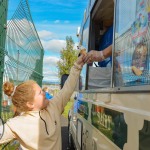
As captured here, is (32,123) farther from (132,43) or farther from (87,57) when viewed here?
(132,43)

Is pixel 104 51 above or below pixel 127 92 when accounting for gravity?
above

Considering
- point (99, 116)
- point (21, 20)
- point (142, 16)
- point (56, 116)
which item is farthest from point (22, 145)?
point (21, 20)

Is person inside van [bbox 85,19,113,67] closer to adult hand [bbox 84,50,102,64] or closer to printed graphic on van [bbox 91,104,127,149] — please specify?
adult hand [bbox 84,50,102,64]

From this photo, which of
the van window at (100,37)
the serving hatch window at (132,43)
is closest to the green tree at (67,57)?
the van window at (100,37)

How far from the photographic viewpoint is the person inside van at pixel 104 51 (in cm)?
355

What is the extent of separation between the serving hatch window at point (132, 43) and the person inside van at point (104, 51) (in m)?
0.53

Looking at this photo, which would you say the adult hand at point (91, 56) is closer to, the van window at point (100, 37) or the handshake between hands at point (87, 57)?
the handshake between hands at point (87, 57)

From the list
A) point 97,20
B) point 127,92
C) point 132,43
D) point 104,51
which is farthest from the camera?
point 97,20

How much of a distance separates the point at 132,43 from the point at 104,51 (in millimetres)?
1008

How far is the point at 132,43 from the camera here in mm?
2510

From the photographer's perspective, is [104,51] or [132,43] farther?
[104,51]

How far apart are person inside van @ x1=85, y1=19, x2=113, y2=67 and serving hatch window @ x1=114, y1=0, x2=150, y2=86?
21.0 inches

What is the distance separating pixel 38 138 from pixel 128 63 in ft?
3.28

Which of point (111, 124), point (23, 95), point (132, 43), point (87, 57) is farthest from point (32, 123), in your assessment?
point (132, 43)
